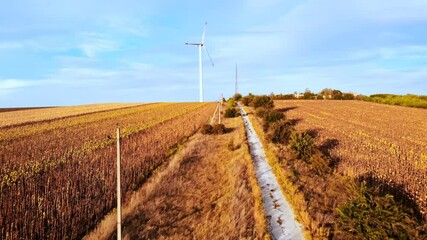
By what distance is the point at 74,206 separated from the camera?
35.1ft

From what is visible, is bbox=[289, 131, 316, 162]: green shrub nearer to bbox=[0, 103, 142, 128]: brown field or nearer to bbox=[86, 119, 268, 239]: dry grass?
bbox=[86, 119, 268, 239]: dry grass

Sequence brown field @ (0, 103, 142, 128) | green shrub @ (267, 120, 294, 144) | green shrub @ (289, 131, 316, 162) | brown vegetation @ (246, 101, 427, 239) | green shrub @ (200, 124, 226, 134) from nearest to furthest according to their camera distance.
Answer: brown vegetation @ (246, 101, 427, 239) → green shrub @ (289, 131, 316, 162) → green shrub @ (267, 120, 294, 144) → green shrub @ (200, 124, 226, 134) → brown field @ (0, 103, 142, 128)

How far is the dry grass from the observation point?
30.5 ft

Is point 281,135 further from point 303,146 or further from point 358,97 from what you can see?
point 358,97

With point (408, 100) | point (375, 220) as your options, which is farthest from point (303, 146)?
point (408, 100)

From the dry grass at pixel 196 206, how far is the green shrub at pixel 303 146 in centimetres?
335

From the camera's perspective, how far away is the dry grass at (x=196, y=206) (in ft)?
30.5

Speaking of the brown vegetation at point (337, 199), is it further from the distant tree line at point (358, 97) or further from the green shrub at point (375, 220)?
the distant tree line at point (358, 97)

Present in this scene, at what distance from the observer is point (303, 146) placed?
62.1 ft

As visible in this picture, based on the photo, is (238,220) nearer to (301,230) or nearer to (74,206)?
(301,230)

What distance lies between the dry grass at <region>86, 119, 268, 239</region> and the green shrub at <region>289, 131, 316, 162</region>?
Result: 3.35m

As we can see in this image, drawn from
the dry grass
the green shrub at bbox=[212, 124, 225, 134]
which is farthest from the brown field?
the dry grass

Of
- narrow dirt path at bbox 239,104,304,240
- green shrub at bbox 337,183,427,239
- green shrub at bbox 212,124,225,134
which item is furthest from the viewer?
green shrub at bbox 212,124,225,134

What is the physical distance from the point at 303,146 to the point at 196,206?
9.75 meters
